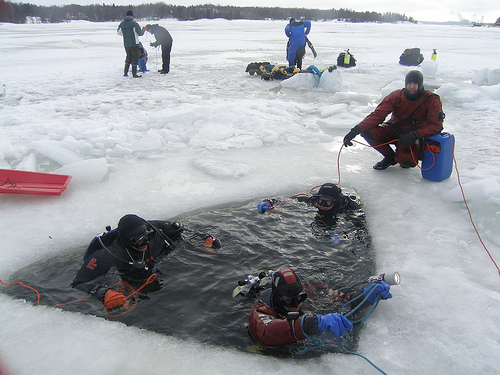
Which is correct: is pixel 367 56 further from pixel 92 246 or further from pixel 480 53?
pixel 92 246

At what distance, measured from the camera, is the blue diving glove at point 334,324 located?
217 centimetres

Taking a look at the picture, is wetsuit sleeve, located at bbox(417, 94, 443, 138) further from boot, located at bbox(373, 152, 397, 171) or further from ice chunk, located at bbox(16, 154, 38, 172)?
ice chunk, located at bbox(16, 154, 38, 172)

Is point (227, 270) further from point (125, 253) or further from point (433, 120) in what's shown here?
point (433, 120)

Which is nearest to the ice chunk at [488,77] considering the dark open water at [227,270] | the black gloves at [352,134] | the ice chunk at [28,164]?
the black gloves at [352,134]

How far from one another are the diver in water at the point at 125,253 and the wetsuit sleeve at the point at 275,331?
1105 millimetres

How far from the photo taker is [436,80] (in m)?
10.4

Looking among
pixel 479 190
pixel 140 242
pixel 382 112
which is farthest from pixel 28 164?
pixel 479 190

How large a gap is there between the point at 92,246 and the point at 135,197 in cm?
117

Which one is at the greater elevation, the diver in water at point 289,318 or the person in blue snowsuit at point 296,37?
the person in blue snowsuit at point 296,37

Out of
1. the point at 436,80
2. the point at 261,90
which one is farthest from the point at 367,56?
the point at 261,90

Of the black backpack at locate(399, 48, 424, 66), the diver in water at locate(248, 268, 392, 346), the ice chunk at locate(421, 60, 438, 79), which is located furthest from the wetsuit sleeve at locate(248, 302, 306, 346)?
the black backpack at locate(399, 48, 424, 66)

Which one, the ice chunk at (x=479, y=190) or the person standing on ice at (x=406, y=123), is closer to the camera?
the ice chunk at (x=479, y=190)

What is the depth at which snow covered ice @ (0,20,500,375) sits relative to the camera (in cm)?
227

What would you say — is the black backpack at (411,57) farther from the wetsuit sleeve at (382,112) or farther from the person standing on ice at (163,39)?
the wetsuit sleeve at (382,112)
